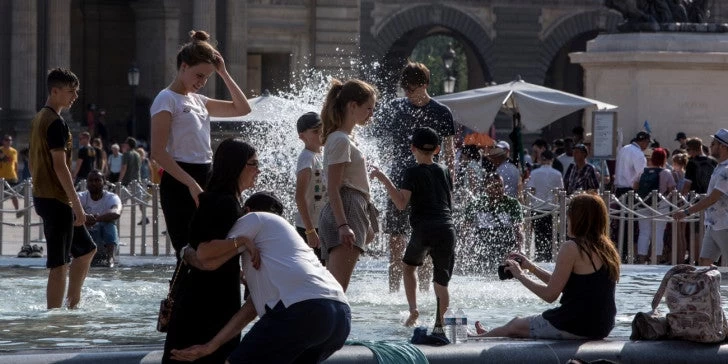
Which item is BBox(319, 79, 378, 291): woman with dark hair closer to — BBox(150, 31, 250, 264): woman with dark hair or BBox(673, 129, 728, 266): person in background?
BBox(150, 31, 250, 264): woman with dark hair

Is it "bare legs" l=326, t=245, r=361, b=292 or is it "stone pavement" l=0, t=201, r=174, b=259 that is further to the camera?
"stone pavement" l=0, t=201, r=174, b=259

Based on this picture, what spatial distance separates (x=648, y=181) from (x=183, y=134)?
10.9m

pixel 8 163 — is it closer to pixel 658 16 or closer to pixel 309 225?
pixel 658 16

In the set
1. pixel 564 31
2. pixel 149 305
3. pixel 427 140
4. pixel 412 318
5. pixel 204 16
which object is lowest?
pixel 149 305

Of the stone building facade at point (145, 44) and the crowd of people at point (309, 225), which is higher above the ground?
the stone building facade at point (145, 44)

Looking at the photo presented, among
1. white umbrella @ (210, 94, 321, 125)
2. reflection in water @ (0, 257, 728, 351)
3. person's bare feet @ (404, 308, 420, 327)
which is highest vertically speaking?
white umbrella @ (210, 94, 321, 125)

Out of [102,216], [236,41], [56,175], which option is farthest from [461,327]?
[236,41]

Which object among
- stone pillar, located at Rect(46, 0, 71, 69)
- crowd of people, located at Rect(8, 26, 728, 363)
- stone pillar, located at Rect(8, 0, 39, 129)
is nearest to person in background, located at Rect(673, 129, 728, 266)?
crowd of people, located at Rect(8, 26, 728, 363)

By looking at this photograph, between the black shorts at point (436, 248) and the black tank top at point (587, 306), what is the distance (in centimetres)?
146

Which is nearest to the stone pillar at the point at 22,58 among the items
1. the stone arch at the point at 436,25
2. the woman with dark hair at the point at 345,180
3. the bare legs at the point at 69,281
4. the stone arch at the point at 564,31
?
the stone arch at the point at 436,25

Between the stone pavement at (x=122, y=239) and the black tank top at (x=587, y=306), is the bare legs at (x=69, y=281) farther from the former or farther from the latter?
the stone pavement at (x=122, y=239)

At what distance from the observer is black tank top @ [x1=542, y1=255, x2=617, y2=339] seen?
9.53 metres

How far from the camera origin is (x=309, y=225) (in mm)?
10672

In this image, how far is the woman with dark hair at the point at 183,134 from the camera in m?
9.70
